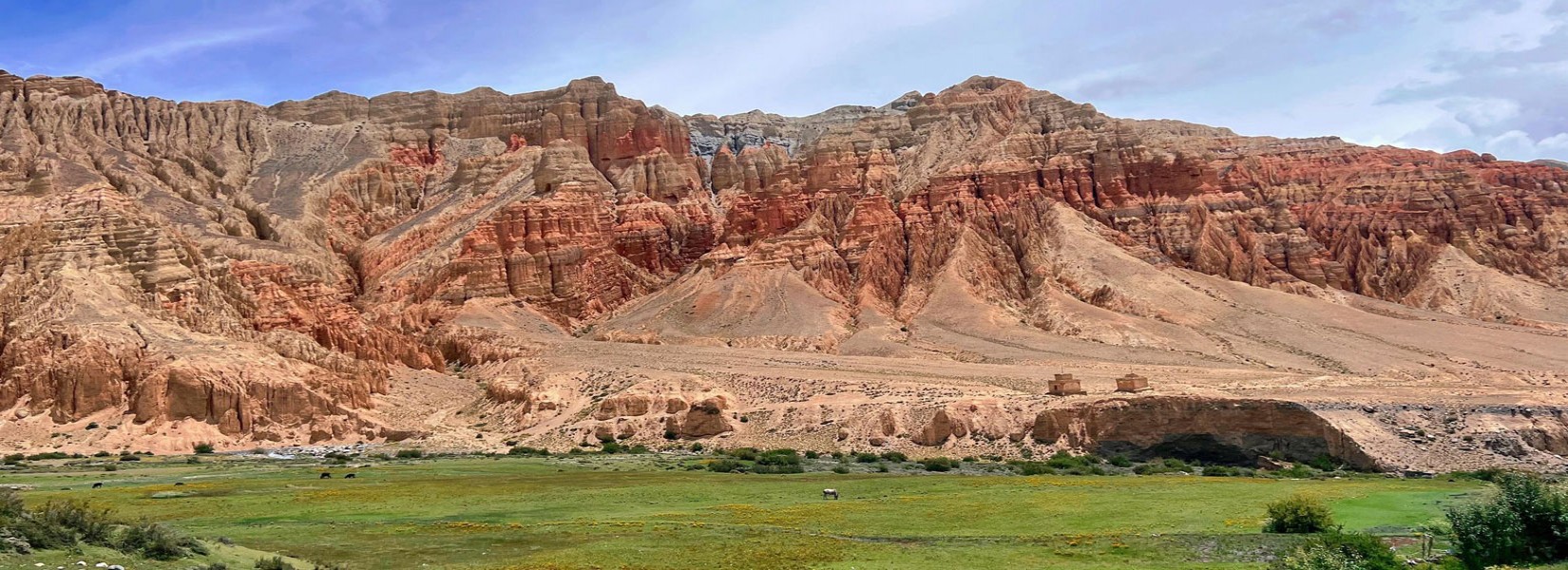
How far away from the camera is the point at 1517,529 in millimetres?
27750

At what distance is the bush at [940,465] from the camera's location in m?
57.4

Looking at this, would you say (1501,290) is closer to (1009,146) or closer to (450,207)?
(1009,146)

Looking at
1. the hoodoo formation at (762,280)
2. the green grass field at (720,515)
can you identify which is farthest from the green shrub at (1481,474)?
the green grass field at (720,515)

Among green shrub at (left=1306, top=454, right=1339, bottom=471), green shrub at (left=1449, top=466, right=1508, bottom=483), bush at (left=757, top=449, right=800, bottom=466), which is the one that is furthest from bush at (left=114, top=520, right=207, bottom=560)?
green shrub at (left=1306, top=454, right=1339, bottom=471)

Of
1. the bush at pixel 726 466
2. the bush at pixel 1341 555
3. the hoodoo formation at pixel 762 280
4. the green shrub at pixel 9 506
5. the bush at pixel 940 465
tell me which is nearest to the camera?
the green shrub at pixel 9 506

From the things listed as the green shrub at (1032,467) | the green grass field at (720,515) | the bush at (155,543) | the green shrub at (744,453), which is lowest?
the green shrub at (1032,467)

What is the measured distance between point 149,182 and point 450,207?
2570cm

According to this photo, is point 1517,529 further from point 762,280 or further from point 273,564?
point 762,280

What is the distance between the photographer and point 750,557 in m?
29.8

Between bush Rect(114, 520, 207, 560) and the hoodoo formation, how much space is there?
43.0 meters

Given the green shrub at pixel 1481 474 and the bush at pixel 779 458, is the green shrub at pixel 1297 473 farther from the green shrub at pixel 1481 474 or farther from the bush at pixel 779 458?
the bush at pixel 779 458

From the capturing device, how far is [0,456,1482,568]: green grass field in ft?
98.4

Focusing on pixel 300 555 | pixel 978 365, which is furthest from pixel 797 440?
pixel 300 555

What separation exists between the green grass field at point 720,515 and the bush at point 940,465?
223cm
